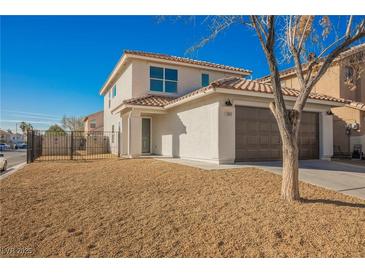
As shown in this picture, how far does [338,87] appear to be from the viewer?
17.0 meters

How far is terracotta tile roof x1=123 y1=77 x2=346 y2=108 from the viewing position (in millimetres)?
10438

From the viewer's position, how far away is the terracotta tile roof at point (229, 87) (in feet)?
34.2

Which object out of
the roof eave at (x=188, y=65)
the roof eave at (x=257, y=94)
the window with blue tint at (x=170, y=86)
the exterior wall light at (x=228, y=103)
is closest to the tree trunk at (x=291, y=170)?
the roof eave at (x=257, y=94)

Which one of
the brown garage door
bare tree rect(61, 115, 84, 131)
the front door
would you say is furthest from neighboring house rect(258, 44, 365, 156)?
bare tree rect(61, 115, 84, 131)

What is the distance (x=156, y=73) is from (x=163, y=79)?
65cm

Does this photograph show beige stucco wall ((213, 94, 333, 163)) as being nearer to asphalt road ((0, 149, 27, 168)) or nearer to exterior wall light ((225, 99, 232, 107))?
exterior wall light ((225, 99, 232, 107))

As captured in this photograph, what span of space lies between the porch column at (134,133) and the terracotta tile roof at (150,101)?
2.08 ft

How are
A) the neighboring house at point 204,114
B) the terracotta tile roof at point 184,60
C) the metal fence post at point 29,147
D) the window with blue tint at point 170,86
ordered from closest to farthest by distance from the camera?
the neighboring house at point 204,114
the metal fence post at point 29,147
the terracotta tile roof at point 184,60
the window with blue tint at point 170,86

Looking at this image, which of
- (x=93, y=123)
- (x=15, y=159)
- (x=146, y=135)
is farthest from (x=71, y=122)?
(x=146, y=135)

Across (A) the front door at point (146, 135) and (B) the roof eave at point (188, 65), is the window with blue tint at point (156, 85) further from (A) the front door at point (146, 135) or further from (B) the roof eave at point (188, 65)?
(A) the front door at point (146, 135)

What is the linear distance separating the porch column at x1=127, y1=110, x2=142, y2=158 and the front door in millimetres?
2351
